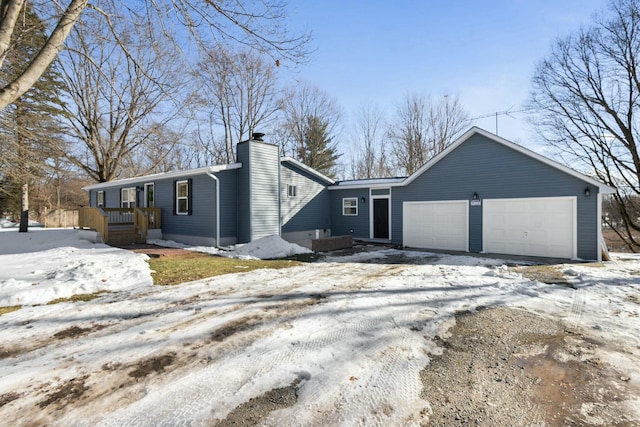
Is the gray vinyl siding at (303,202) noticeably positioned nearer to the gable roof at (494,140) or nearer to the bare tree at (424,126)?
the gable roof at (494,140)

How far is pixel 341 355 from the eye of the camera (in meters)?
3.31

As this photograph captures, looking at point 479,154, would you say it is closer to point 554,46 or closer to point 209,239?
point 209,239

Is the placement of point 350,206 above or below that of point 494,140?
below

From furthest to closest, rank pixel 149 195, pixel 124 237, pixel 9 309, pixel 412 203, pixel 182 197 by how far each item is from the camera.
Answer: pixel 149 195 < pixel 182 197 < pixel 412 203 < pixel 124 237 < pixel 9 309

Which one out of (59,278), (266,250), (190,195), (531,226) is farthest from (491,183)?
(59,278)

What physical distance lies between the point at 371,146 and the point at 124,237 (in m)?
21.8

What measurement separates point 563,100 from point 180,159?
31464mm

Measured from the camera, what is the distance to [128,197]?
17344 mm

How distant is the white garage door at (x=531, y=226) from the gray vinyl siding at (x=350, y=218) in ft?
17.3

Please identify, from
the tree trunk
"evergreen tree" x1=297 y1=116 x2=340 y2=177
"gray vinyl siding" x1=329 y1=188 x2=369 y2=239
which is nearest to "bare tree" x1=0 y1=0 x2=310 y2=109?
"gray vinyl siding" x1=329 y1=188 x2=369 y2=239

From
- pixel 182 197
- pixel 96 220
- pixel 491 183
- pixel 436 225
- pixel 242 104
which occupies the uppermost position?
pixel 242 104

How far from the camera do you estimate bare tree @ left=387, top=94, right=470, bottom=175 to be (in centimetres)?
2566

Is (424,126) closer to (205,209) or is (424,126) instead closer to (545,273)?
(205,209)

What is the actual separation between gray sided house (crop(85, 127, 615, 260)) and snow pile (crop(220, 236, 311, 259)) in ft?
3.79
